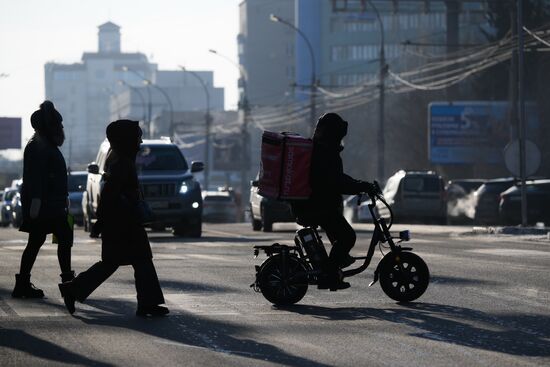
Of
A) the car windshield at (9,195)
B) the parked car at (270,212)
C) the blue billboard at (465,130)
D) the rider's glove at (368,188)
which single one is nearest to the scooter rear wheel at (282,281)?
the rider's glove at (368,188)

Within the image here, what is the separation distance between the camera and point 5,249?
83.4 feet

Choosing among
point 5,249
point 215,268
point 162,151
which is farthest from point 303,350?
point 162,151

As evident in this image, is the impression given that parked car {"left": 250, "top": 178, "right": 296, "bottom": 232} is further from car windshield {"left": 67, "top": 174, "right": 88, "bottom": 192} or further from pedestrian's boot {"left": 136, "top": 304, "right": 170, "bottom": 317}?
pedestrian's boot {"left": 136, "top": 304, "right": 170, "bottom": 317}

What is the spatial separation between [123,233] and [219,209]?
4734 centimetres

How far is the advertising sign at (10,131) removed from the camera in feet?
430

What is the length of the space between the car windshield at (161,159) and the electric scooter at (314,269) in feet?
57.2

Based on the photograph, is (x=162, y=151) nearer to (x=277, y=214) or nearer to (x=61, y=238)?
(x=277, y=214)

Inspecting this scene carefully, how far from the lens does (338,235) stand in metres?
13.2

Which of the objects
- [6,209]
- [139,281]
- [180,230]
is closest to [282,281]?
[139,281]

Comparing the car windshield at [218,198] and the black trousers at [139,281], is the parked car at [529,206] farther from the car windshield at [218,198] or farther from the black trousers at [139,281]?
the black trousers at [139,281]

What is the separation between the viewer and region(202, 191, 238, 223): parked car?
59500mm

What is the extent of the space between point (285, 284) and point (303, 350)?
320 cm

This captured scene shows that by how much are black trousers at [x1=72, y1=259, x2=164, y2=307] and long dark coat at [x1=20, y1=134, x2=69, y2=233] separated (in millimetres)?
1622

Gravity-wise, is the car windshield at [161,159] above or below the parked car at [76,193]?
above
